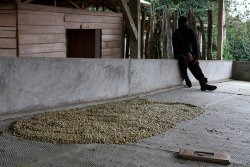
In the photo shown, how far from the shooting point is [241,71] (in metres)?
13.4

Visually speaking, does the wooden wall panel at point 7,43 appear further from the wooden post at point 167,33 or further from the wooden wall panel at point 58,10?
the wooden post at point 167,33

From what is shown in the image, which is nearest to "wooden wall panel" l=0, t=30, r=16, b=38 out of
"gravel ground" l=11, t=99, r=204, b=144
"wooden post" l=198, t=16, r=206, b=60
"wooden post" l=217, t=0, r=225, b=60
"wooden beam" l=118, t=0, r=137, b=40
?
"wooden beam" l=118, t=0, r=137, b=40

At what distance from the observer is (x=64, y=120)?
4.96m

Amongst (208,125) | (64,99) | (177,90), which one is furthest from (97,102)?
(177,90)

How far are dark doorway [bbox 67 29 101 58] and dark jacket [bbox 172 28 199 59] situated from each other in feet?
10.2

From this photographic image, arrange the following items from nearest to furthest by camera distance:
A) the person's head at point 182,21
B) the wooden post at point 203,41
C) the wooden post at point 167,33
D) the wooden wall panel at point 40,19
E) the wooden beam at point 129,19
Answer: the wooden beam at point 129,19
the wooden wall panel at point 40,19
the person's head at point 182,21
the wooden post at point 167,33
the wooden post at point 203,41

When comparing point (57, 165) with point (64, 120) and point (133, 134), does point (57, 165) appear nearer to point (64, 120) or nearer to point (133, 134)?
point (133, 134)

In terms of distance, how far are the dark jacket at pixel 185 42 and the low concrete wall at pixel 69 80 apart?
3.21ft

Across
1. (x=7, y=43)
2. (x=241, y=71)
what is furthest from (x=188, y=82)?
(x=241, y=71)

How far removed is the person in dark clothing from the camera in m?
9.38

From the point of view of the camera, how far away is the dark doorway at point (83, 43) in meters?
12.0

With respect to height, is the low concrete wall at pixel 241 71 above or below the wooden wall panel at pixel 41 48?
below

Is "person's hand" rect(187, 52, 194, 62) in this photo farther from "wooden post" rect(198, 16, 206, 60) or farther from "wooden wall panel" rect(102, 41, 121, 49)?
"wooden wall panel" rect(102, 41, 121, 49)

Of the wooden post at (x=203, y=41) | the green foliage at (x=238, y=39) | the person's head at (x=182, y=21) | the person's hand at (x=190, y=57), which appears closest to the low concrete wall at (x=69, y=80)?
the person's hand at (x=190, y=57)
